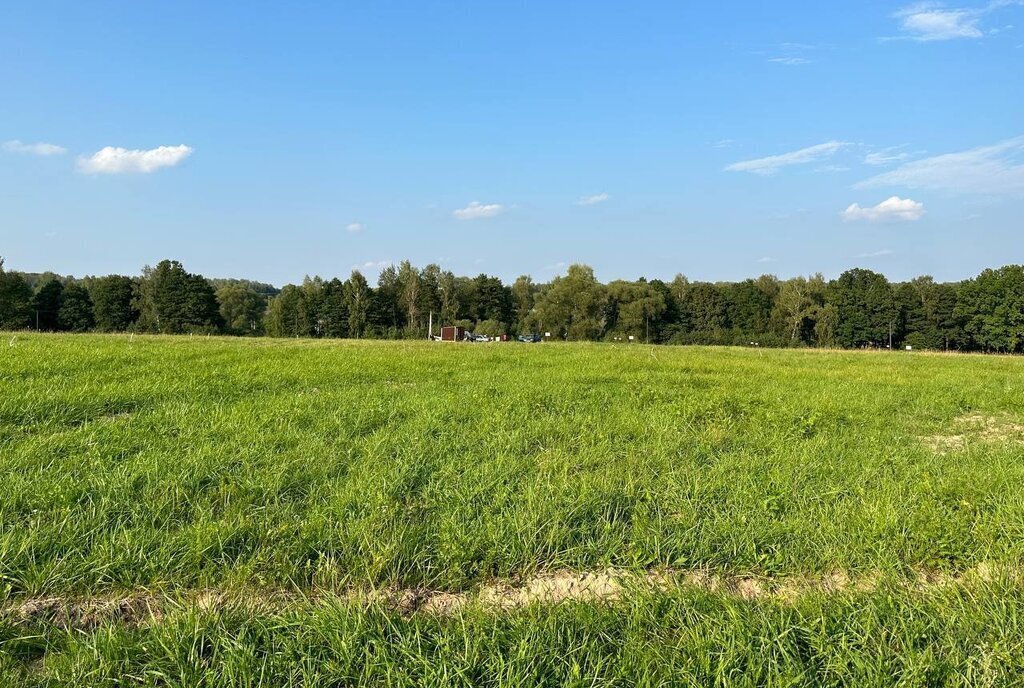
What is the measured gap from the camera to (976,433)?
8.21 m

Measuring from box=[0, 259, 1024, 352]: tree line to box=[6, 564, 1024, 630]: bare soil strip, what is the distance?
74.2 metres

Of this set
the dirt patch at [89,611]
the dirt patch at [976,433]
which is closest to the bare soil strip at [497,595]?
the dirt patch at [89,611]

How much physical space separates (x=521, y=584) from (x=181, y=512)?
2489mm

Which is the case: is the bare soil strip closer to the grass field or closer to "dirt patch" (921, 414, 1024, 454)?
the grass field

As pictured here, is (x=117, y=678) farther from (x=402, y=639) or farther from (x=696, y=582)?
(x=696, y=582)

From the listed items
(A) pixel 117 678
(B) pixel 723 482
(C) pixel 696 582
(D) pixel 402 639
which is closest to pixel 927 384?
(B) pixel 723 482

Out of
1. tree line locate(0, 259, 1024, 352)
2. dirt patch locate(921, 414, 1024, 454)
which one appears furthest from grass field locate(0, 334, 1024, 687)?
tree line locate(0, 259, 1024, 352)

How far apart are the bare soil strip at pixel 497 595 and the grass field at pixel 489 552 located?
17 millimetres

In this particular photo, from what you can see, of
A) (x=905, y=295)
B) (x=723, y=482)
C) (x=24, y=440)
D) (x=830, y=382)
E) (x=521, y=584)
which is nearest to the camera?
(x=521, y=584)

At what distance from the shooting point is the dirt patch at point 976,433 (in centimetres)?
741

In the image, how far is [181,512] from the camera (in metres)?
4.11

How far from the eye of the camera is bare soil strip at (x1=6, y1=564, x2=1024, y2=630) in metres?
2.97

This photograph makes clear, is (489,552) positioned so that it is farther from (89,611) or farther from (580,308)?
(580,308)

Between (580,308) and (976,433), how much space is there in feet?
248
